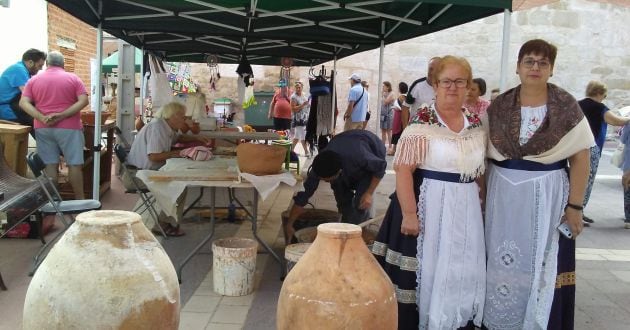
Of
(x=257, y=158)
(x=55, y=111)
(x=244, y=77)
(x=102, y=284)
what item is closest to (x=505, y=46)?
(x=257, y=158)

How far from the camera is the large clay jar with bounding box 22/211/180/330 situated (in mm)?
2045

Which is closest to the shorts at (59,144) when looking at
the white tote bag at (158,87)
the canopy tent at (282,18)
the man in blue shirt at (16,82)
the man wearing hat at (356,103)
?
the man in blue shirt at (16,82)

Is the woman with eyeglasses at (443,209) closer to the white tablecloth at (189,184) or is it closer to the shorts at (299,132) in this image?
the white tablecloth at (189,184)

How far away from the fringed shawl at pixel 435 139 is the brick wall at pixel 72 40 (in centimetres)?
831

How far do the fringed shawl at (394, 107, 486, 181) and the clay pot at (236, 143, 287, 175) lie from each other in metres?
1.57

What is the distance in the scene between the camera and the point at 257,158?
4.48 meters

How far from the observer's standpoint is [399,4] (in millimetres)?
5512

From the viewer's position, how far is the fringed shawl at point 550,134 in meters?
3.07

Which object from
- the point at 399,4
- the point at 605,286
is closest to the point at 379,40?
the point at 399,4

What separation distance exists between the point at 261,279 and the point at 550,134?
8.58ft

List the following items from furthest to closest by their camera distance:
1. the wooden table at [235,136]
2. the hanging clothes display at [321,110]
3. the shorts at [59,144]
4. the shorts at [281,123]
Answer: the shorts at [281,123] < the hanging clothes display at [321,110] < the wooden table at [235,136] < the shorts at [59,144]

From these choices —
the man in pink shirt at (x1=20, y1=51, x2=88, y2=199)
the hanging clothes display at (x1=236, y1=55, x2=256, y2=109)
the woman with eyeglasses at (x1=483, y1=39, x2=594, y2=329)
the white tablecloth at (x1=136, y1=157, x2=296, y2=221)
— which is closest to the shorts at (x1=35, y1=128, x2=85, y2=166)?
the man in pink shirt at (x1=20, y1=51, x2=88, y2=199)

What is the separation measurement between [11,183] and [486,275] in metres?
4.09

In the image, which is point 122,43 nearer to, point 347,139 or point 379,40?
point 379,40
